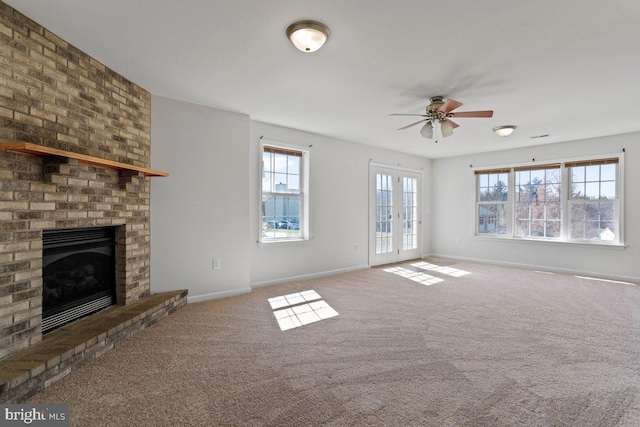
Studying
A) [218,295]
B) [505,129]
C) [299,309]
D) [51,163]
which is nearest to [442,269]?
[505,129]

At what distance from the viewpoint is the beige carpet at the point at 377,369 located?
183cm

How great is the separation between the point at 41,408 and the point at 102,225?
154cm

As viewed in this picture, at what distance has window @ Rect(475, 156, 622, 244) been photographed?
17.8 feet

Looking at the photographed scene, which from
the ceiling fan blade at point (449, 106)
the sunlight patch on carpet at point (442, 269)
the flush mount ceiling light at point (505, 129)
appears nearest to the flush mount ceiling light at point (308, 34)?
the ceiling fan blade at point (449, 106)

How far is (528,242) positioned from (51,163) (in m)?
7.26

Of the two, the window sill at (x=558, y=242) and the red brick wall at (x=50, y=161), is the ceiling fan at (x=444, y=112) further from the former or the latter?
the window sill at (x=558, y=242)

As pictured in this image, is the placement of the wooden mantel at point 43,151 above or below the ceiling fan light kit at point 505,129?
below

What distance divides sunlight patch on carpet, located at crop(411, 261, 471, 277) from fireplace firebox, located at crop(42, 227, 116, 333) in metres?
5.14

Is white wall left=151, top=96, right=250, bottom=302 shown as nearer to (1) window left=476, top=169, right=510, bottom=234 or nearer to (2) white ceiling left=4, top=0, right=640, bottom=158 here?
(2) white ceiling left=4, top=0, right=640, bottom=158

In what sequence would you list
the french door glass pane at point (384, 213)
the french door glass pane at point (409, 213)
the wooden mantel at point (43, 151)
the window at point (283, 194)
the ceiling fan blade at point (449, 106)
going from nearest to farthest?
the wooden mantel at point (43, 151) < the ceiling fan blade at point (449, 106) < the window at point (283, 194) < the french door glass pane at point (384, 213) < the french door glass pane at point (409, 213)

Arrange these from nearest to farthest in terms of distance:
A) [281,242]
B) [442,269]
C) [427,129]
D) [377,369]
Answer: [377,369] → [427,129] → [281,242] → [442,269]

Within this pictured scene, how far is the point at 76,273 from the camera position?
9.22 ft

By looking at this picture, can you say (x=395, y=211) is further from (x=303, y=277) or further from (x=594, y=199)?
(x=594, y=199)

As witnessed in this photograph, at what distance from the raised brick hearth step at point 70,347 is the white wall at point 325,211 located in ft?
5.73
